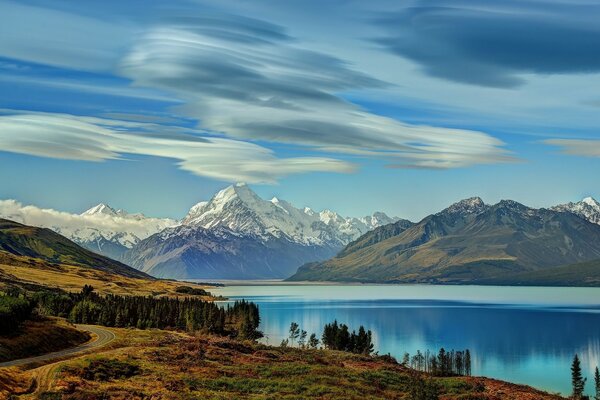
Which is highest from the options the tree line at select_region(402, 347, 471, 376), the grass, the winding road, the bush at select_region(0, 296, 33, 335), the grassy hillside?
the bush at select_region(0, 296, 33, 335)

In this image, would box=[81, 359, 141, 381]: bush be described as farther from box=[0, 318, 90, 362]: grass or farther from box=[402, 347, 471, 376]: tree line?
box=[402, 347, 471, 376]: tree line

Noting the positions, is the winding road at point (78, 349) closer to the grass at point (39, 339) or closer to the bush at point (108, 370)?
the grass at point (39, 339)

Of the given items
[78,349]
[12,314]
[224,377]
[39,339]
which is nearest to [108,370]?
[224,377]

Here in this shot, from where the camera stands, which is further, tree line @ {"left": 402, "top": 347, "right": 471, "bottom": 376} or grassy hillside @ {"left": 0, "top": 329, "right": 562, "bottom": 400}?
tree line @ {"left": 402, "top": 347, "right": 471, "bottom": 376}

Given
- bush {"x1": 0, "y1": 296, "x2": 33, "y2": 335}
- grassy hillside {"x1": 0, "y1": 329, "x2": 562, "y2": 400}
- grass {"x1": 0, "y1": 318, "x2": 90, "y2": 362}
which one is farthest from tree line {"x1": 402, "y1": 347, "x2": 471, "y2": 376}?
bush {"x1": 0, "y1": 296, "x2": 33, "y2": 335}

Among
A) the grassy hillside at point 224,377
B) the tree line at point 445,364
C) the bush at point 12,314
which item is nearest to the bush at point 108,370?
the grassy hillside at point 224,377

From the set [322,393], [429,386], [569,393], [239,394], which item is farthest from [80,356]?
[569,393]

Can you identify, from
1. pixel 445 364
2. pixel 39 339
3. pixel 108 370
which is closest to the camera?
pixel 108 370

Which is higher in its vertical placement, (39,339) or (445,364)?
(39,339)

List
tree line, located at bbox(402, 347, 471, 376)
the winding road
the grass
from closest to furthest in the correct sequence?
the winding road, the grass, tree line, located at bbox(402, 347, 471, 376)

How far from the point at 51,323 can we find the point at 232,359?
48.7 m

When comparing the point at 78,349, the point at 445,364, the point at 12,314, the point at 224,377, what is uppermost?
the point at 12,314

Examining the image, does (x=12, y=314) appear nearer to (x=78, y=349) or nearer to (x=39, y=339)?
(x=39, y=339)

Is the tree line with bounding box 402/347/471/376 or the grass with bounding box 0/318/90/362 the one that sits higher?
the grass with bounding box 0/318/90/362
